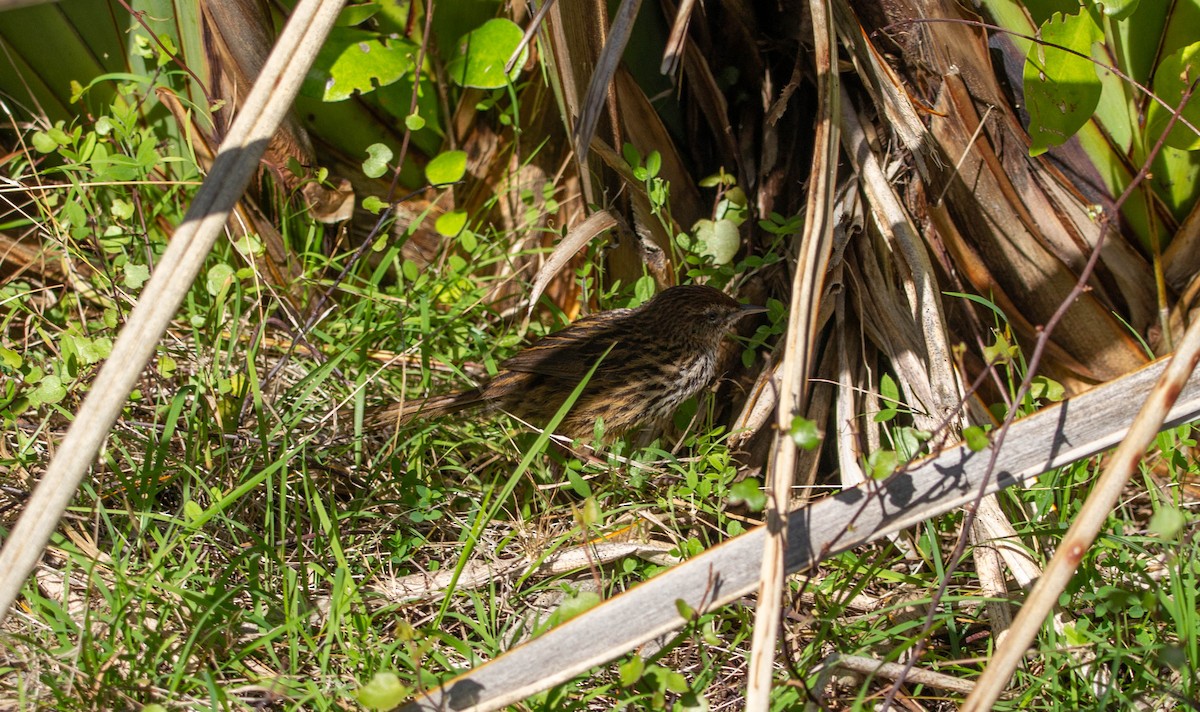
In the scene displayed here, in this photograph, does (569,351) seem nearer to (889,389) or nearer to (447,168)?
(447,168)

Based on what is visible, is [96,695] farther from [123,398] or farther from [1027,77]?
[1027,77]

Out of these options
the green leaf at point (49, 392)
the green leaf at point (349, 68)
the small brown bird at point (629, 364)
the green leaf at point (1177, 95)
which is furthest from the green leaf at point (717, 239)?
the green leaf at point (49, 392)

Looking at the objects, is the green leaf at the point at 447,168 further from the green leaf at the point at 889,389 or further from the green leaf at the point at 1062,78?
the green leaf at the point at 1062,78

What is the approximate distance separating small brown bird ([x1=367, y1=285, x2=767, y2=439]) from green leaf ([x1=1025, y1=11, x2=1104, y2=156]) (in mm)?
1114

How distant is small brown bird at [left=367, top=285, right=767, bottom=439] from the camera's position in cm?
361

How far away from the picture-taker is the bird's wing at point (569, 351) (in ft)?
11.6

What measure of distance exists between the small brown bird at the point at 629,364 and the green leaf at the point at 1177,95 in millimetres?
1341

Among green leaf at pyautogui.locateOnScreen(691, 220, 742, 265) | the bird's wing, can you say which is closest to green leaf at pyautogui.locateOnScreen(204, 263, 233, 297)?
the bird's wing

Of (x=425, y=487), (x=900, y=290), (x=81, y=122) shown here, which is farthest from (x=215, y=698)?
(x=81, y=122)

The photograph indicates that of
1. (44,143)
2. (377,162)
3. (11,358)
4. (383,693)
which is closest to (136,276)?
(11,358)

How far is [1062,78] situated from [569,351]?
175 cm

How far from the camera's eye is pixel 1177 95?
2941 millimetres

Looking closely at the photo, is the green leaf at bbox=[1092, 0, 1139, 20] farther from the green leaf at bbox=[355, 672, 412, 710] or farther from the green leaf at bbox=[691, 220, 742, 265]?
the green leaf at bbox=[355, 672, 412, 710]

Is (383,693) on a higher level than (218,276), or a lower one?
lower
